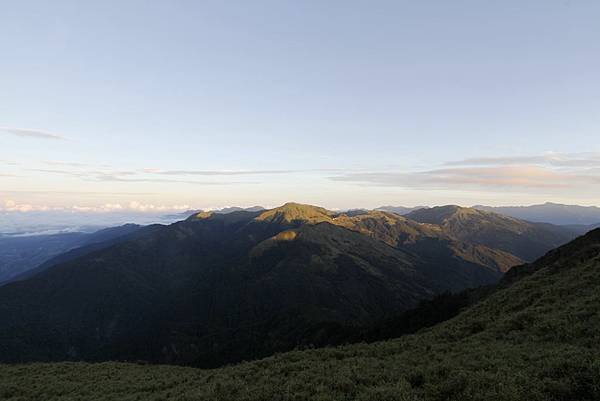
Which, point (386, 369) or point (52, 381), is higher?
point (386, 369)

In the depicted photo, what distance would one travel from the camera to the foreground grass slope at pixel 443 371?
585 inches

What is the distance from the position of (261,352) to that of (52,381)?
163394mm

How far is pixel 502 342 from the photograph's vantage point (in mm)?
22703

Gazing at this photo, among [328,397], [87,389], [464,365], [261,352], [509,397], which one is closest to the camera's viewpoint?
[509,397]

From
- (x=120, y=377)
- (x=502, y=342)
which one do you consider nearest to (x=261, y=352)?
(x=120, y=377)

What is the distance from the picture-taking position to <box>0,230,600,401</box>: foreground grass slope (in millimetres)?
14852

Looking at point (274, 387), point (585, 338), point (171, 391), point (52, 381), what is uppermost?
point (585, 338)

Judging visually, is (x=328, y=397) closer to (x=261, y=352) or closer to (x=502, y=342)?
(x=502, y=342)

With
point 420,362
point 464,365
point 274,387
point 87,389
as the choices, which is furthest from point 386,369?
point 87,389

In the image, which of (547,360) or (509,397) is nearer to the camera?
(509,397)

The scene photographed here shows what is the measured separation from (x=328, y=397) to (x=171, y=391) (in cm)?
1346

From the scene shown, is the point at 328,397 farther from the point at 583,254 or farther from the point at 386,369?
the point at 583,254

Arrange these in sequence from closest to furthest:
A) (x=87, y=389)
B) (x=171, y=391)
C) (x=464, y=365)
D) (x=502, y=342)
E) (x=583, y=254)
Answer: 1. (x=464, y=365)
2. (x=502, y=342)
3. (x=171, y=391)
4. (x=87, y=389)
5. (x=583, y=254)

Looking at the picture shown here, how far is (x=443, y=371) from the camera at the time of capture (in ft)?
58.3
